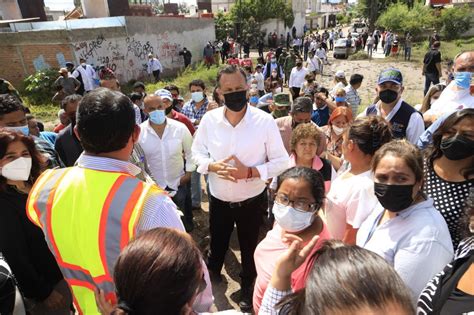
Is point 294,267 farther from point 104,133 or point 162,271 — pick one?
point 104,133

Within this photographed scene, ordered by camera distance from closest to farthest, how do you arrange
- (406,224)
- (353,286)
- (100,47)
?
(353,286), (406,224), (100,47)

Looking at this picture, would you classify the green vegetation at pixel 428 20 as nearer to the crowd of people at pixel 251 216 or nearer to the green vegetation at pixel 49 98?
the green vegetation at pixel 49 98

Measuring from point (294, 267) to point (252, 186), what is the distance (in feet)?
4.91

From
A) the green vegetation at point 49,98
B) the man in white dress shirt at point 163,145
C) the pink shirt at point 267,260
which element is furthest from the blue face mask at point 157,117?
the green vegetation at point 49,98

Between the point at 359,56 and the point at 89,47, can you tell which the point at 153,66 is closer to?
the point at 89,47

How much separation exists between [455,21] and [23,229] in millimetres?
35662

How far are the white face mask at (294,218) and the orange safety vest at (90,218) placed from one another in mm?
796

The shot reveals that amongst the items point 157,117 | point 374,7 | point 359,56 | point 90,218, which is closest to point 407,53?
point 359,56

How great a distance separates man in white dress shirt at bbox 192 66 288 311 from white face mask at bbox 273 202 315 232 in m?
0.75

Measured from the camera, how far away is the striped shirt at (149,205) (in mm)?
1421

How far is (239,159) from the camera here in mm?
2816

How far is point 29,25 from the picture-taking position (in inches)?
539

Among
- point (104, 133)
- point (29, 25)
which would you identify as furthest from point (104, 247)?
point (29, 25)

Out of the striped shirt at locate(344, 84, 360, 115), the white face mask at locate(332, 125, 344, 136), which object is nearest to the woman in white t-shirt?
the white face mask at locate(332, 125, 344, 136)
